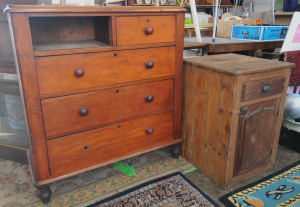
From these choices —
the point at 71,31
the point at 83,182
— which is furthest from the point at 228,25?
the point at 83,182

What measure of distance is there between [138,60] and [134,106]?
283 mm

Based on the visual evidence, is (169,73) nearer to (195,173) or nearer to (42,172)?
(195,173)

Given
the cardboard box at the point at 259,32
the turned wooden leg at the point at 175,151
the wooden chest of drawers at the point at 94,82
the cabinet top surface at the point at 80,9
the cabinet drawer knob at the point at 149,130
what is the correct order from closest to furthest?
the cabinet top surface at the point at 80,9
the wooden chest of drawers at the point at 94,82
the cabinet drawer knob at the point at 149,130
the turned wooden leg at the point at 175,151
the cardboard box at the point at 259,32

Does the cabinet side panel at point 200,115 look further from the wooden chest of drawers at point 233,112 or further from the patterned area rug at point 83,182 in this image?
the patterned area rug at point 83,182

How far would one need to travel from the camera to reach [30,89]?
121 cm

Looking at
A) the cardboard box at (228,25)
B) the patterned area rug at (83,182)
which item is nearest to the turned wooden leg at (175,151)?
the patterned area rug at (83,182)

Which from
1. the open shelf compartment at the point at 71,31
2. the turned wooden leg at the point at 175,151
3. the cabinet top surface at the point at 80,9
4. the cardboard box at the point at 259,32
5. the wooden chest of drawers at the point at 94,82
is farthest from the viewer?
the cardboard box at the point at 259,32

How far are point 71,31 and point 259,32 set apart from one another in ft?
4.94

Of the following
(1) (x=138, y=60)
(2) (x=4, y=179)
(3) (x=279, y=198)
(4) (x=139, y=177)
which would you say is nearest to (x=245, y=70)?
(1) (x=138, y=60)

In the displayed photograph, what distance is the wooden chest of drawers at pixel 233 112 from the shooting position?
1.40m

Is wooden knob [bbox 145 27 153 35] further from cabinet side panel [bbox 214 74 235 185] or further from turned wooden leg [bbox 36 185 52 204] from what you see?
turned wooden leg [bbox 36 185 52 204]

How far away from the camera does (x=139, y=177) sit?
66.3 inches

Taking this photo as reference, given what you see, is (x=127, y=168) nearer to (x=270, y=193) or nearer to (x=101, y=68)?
(x=101, y=68)

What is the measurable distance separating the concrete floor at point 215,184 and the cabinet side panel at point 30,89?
921 mm
